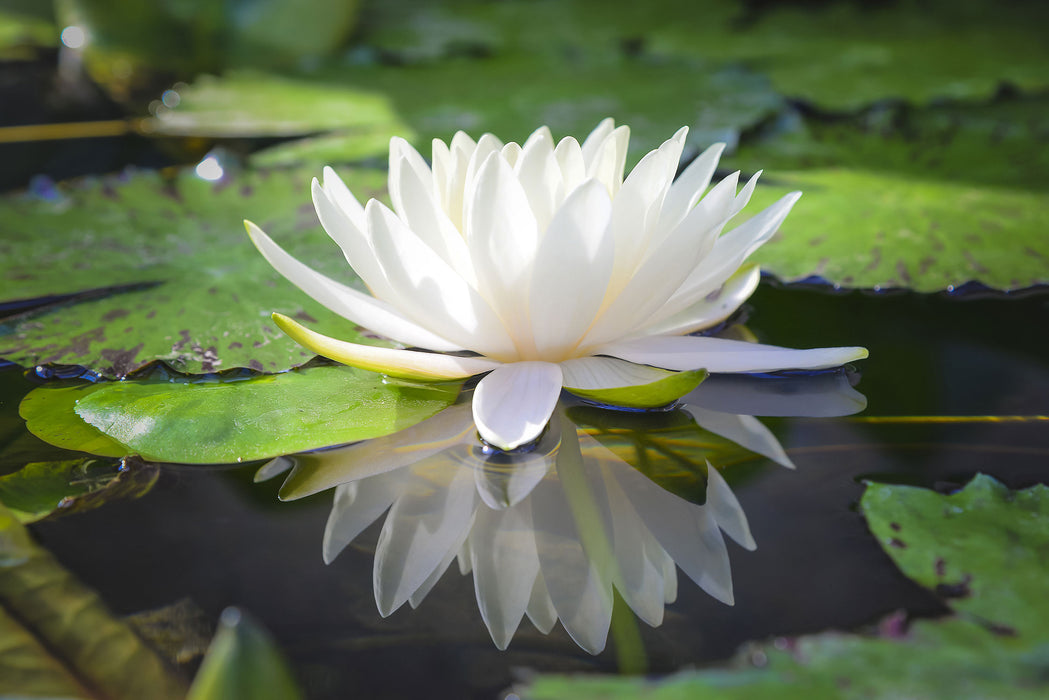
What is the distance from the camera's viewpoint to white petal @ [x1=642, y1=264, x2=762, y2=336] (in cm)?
99

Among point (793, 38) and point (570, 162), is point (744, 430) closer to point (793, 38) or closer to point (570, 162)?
point (570, 162)

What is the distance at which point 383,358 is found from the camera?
0.86 metres

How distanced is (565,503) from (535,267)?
25cm

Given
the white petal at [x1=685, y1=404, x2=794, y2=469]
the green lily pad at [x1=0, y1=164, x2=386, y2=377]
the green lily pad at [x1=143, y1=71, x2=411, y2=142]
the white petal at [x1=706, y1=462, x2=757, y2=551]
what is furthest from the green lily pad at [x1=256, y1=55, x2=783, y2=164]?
the white petal at [x1=706, y1=462, x2=757, y2=551]

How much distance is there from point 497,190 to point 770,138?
1.22 meters

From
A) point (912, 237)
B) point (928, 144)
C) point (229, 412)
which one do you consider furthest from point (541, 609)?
point (928, 144)

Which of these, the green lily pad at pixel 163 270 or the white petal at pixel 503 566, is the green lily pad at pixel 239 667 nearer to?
the white petal at pixel 503 566

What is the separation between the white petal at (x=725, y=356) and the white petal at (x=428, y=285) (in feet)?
0.54

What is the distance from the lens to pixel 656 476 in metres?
0.80

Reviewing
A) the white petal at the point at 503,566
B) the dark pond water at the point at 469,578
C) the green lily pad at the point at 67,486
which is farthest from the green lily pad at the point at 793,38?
the green lily pad at the point at 67,486

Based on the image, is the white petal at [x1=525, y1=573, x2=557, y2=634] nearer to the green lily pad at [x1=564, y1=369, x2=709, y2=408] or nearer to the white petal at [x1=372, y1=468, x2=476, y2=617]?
the white petal at [x1=372, y1=468, x2=476, y2=617]

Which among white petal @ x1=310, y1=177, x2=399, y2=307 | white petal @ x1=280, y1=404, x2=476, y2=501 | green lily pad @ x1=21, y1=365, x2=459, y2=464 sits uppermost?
white petal @ x1=310, y1=177, x2=399, y2=307

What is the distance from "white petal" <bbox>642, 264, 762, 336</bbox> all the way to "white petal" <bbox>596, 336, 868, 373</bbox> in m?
0.04

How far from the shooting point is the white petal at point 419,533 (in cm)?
65
